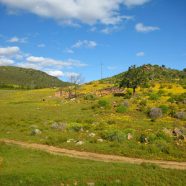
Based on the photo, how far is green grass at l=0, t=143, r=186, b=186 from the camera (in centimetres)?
2178

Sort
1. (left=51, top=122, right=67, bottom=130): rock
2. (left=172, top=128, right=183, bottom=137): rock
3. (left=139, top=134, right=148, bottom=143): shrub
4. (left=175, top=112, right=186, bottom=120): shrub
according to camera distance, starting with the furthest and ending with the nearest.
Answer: (left=175, top=112, right=186, bottom=120): shrub < (left=51, top=122, right=67, bottom=130): rock < (left=172, top=128, right=183, bottom=137): rock < (left=139, top=134, right=148, bottom=143): shrub

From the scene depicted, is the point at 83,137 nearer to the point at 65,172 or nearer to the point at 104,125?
the point at 104,125

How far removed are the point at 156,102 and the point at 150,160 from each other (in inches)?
1290

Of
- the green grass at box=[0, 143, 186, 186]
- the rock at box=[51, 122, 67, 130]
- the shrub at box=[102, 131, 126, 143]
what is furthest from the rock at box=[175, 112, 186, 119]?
the green grass at box=[0, 143, 186, 186]

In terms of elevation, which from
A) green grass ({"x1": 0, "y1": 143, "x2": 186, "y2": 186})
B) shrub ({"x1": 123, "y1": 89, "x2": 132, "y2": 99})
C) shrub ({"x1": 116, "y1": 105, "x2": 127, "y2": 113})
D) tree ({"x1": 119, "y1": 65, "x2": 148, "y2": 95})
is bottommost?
green grass ({"x1": 0, "y1": 143, "x2": 186, "y2": 186})

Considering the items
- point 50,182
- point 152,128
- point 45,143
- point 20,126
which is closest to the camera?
point 50,182

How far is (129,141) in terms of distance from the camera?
1238 inches

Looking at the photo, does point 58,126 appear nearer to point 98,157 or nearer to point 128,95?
point 98,157

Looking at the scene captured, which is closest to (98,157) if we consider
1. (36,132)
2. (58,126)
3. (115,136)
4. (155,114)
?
(115,136)

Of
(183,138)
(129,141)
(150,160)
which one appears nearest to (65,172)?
(150,160)

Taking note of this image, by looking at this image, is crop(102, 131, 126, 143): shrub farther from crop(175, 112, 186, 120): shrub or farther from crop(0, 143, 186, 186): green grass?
crop(175, 112, 186, 120): shrub

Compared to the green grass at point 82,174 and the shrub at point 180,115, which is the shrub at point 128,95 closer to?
the shrub at point 180,115

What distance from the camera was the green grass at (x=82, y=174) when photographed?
21.8 metres

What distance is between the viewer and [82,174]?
2259 cm
